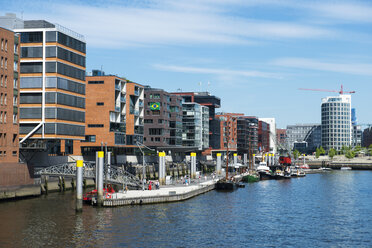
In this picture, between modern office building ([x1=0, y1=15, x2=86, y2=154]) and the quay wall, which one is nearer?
the quay wall

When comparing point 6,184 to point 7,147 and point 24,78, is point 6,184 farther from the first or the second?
point 24,78

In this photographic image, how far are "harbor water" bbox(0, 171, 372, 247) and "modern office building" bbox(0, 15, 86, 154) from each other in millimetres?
20995

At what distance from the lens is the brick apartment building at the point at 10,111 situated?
105 meters

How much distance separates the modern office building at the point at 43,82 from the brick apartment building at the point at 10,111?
16825 millimetres

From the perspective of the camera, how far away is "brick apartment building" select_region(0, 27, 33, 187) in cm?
10494

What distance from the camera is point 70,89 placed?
5325 inches

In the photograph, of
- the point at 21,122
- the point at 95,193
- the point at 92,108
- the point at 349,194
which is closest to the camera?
the point at 95,193

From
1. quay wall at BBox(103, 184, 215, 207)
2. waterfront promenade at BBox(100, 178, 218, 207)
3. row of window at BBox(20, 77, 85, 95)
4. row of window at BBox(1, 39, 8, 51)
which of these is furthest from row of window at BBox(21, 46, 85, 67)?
quay wall at BBox(103, 184, 215, 207)

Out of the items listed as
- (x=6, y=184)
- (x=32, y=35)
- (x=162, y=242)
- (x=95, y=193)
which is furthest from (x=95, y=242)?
(x=32, y=35)

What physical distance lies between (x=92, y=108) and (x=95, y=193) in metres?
62.1

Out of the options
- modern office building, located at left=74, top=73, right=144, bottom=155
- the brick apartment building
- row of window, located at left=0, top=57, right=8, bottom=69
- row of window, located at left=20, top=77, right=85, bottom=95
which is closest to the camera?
the brick apartment building

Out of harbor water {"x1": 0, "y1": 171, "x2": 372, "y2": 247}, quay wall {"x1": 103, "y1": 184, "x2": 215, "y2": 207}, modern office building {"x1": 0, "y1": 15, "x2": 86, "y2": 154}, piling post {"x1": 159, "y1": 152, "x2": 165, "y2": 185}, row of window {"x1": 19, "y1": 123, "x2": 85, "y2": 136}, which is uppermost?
modern office building {"x1": 0, "y1": 15, "x2": 86, "y2": 154}

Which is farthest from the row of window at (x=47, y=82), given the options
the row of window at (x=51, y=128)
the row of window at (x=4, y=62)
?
the row of window at (x=4, y=62)

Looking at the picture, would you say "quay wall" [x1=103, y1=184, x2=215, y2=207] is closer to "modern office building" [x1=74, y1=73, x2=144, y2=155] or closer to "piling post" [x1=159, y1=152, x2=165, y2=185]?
"piling post" [x1=159, y1=152, x2=165, y2=185]
